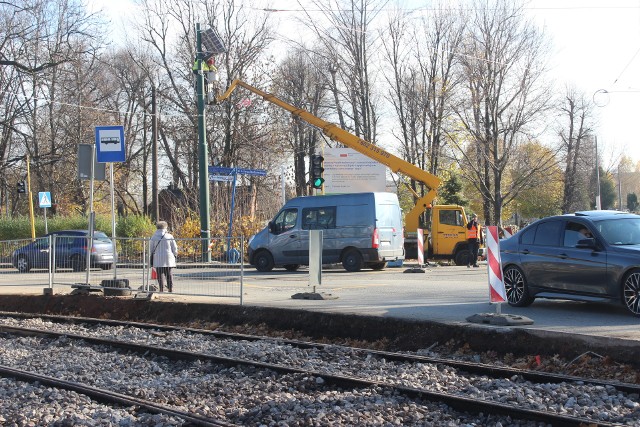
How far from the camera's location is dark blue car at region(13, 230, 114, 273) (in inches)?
615

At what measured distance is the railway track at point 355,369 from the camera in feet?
21.3

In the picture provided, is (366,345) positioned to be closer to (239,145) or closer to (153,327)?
(153,327)

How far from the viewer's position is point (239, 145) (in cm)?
4278

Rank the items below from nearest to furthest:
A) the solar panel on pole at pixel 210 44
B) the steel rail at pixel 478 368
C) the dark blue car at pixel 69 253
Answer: the steel rail at pixel 478 368
the dark blue car at pixel 69 253
the solar panel on pole at pixel 210 44

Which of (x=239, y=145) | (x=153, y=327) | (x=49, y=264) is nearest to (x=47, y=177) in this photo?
(x=239, y=145)

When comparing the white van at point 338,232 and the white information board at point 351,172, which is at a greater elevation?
the white information board at point 351,172

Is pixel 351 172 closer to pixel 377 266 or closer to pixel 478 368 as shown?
pixel 377 266

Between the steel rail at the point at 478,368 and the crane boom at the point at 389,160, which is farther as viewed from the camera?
the crane boom at the point at 389,160

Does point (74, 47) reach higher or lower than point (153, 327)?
higher

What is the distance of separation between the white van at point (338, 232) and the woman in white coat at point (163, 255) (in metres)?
8.16

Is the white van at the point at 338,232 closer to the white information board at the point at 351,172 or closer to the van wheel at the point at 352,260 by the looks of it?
the van wheel at the point at 352,260

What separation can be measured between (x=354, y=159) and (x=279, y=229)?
46.0 ft

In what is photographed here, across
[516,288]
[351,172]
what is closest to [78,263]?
[516,288]

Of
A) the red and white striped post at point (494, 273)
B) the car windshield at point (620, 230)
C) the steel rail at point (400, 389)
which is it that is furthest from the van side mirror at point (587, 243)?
the steel rail at point (400, 389)
